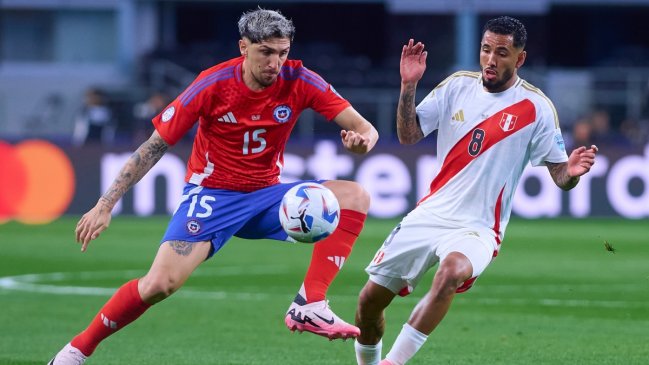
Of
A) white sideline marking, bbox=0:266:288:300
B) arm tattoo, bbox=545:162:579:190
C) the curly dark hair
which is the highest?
the curly dark hair

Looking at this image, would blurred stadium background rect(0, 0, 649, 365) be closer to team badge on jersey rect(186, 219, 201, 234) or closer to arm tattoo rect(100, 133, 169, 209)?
team badge on jersey rect(186, 219, 201, 234)

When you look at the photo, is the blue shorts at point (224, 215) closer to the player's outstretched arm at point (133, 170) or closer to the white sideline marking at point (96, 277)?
the player's outstretched arm at point (133, 170)

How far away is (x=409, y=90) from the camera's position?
811 centimetres

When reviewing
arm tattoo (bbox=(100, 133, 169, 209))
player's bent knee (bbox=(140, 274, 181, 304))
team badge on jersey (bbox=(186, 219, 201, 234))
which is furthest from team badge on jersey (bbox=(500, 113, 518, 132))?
player's bent knee (bbox=(140, 274, 181, 304))

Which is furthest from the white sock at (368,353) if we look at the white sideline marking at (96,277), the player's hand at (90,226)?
the white sideline marking at (96,277)

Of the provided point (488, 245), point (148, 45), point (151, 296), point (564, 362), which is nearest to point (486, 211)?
point (488, 245)

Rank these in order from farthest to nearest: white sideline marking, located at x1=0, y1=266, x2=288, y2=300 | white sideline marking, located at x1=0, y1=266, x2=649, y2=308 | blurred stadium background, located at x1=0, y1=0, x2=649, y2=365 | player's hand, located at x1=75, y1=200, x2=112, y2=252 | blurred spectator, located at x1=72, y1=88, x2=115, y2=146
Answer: blurred spectator, located at x1=72, y1=88, x2=115, y2=146 → white sideline marking, located at x1=0, y1=266, x2=288, y2=300 → white sideline marking, located at x1=0, y1=266, x2=649, y2=308 → blurred stadium background, located at x1=0, y1=0, x2=649, y2=365 → player's hand, located at x1=75, y1=200, x2=112, y2=252

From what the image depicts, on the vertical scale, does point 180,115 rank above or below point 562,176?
above

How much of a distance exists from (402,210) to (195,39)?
52.5 ft

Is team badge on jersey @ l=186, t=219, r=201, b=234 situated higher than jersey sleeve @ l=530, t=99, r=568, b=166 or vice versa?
jersey sleeve @ l=530, t=99, r=568, b=166

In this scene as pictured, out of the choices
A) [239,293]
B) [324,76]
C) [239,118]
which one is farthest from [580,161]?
[324,76]

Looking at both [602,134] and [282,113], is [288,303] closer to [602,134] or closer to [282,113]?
[282,113]

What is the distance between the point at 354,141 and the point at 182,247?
1260mm

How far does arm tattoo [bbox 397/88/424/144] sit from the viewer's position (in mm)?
8133
